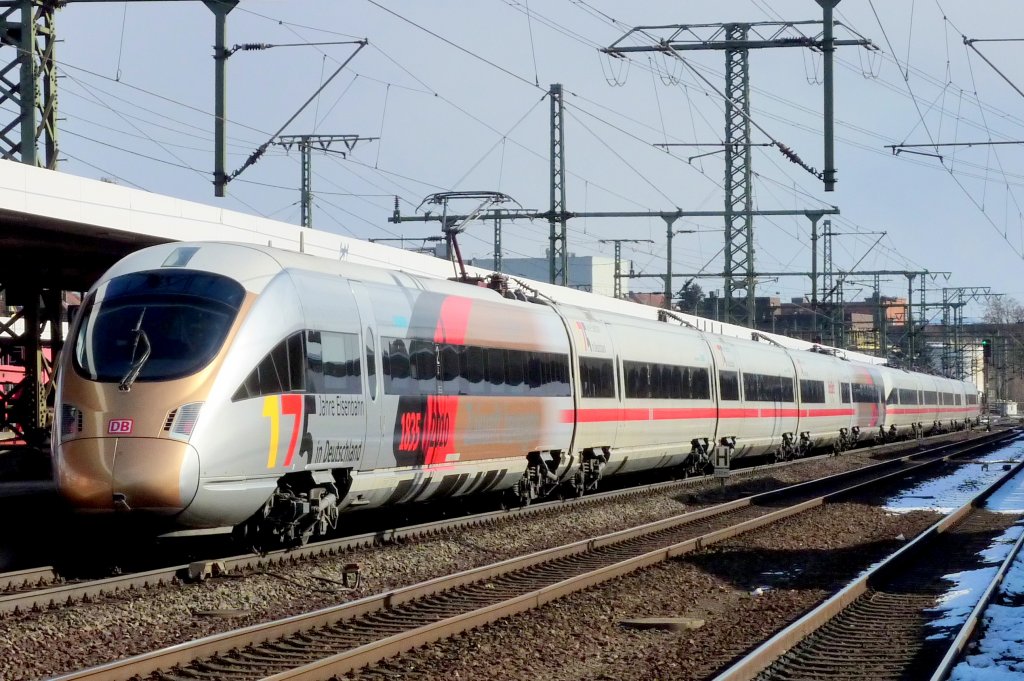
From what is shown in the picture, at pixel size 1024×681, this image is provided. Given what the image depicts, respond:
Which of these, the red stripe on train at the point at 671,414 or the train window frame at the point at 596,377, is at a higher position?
the train window frame at the point at 596,377

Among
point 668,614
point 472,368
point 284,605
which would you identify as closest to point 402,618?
point 284,605

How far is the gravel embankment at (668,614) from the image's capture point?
29.5 ft

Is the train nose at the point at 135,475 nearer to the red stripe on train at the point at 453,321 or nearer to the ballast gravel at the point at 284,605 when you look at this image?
the ballast gravel at the point at 284,605

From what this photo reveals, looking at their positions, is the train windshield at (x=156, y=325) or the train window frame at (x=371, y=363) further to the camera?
the train window frame at (x=371, y=363)

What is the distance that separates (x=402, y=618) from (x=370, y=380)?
4.05 m

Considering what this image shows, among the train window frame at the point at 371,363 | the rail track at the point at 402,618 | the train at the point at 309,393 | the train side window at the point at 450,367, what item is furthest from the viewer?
the train side window at the point at 450,367

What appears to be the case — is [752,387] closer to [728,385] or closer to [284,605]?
[728,385]

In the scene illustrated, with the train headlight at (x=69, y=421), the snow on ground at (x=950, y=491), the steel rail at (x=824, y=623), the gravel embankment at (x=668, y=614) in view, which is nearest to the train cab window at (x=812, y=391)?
the snow on ground at (x=950, y=491)

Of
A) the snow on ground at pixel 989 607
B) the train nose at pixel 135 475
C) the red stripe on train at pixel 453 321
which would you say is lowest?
the snow on ground at pixel 989 607

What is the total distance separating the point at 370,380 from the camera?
558 inches

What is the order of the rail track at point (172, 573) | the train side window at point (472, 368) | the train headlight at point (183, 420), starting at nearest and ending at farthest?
the rail track at point (172, 573)
the train headlight at point (183, 420)
the train side window at point (472, 368)

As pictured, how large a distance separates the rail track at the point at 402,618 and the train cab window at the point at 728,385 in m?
11.3

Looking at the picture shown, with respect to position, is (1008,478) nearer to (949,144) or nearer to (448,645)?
(949,144)

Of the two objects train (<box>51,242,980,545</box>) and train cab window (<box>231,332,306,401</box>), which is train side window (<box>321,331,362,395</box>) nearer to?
train (<box>51,242,980,545</box>)
